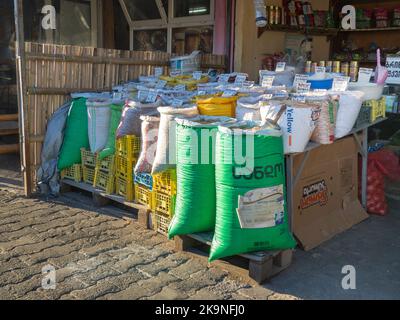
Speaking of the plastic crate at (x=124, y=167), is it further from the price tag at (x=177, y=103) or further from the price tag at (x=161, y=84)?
the price tag at (x=161, y=84)

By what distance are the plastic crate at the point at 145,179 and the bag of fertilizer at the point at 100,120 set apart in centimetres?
70

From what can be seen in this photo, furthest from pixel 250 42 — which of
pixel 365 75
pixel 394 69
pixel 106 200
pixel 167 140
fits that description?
pixel 167 140

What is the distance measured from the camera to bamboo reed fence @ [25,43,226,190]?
4.77 metres

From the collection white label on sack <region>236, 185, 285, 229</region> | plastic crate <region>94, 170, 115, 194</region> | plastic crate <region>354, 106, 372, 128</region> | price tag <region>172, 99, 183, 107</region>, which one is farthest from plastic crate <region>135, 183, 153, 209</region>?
plastic crate <region>354, 106, 372, 128</region>

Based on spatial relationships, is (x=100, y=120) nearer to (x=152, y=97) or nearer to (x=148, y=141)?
(x=152, y=97)

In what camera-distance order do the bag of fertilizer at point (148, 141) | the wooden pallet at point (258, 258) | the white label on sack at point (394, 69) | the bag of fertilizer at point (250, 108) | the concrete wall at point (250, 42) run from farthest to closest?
the concrete wall at point (250, 42) → the white label on sack at point (394, 69) → the bag of fertilizer at point (148, 141) → the bag of fertilizer at point (250, 108) → the wooden pallet at point (258, 258)

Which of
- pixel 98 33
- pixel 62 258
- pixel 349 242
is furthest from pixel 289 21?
pixel 62 258

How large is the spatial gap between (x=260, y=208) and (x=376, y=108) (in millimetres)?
2164

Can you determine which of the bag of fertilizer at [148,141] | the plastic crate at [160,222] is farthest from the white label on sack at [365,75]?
the plastic crate at [160,222]

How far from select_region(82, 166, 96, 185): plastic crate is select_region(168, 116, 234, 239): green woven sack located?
1.80 meters

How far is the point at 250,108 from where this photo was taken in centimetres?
Result: 355

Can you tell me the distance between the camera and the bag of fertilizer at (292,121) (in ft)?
10.7

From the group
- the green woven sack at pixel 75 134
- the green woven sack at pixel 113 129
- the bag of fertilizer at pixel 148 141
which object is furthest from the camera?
the green woven sack at pixel 75 134
